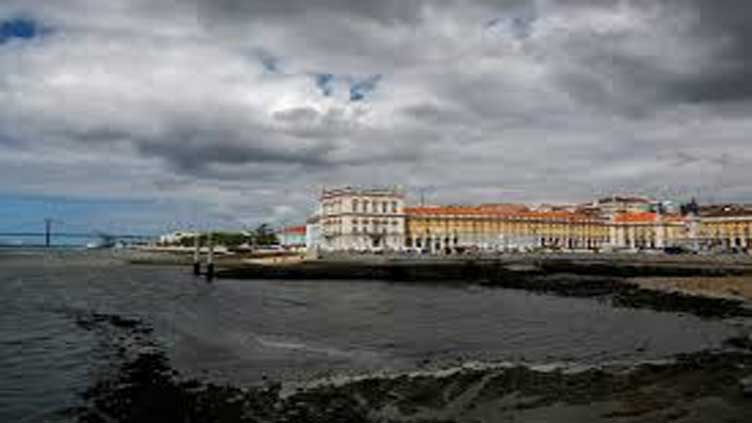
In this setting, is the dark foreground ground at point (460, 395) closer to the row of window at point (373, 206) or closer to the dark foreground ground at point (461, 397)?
the dark foreground ground at point (461, 397)

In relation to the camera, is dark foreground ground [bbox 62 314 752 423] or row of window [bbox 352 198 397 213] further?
row of window [bbox 352 198 397 213]

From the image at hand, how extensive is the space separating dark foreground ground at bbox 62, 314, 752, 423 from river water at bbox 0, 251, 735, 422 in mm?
1471

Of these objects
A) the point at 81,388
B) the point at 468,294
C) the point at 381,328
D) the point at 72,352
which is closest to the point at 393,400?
the point at 81,388

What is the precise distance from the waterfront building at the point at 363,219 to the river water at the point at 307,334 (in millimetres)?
122841

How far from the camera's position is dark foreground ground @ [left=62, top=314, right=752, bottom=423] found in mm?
16906

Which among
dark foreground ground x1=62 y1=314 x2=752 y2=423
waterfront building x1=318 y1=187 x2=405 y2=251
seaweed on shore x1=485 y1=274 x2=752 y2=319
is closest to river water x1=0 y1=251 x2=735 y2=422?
dark foreground ground x1=62 y1=314 x2=752 y2=423

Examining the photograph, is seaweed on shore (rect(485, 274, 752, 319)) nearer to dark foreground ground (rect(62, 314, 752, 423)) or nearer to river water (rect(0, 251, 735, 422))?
river water (rect(0, 251, 735, 422))

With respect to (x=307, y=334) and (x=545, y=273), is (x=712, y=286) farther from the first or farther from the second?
(x=307, y=334)

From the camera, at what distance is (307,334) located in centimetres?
3409

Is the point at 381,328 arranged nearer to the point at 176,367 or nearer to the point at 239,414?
the point at 176,367

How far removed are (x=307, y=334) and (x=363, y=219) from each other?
150439 millimetres

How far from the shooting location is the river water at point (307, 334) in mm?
24050

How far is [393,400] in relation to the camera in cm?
1848

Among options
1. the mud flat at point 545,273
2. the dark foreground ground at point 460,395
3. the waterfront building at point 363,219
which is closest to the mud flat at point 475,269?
the mud flat at point 545,273
